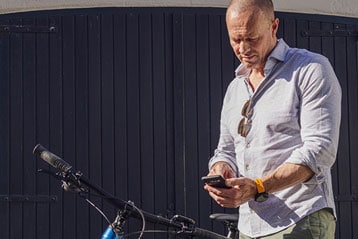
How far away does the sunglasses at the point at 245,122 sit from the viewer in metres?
2.99

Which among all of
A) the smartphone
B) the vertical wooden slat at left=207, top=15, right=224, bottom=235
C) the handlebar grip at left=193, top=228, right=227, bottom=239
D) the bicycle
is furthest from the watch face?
the vertical wooden slat at left=207, top=15, right=224, bottom=235

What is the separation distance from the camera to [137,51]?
5.49 metres

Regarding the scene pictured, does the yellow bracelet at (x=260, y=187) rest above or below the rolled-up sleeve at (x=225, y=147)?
below

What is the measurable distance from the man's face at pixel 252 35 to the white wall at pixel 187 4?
254cm

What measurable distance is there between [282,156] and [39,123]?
290 centimetres

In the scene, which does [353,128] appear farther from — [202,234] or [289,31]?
[202,234]

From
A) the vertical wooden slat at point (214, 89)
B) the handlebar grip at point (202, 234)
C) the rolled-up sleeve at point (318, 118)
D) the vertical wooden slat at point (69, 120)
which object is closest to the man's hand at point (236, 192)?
the rolled-up sleeve at point (318, 118)

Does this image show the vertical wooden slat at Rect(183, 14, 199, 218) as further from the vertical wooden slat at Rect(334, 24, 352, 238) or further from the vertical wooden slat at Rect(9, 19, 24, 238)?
the vertical wooden slat at Rect(9, 19, 24, 238)

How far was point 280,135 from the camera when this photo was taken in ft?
9.47

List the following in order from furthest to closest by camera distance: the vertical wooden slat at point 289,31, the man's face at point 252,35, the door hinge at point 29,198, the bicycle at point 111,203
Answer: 1. the vertical wooden slat at point 289,31
2. the door hinge at point 29,198
3. the bicycle at point 111,203
4. the man's face at point 252,35

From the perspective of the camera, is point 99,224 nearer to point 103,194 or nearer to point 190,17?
point 190,17

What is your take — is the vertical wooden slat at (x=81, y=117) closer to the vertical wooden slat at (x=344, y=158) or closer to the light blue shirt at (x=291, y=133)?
the vertical wooden slat at (x=344, y=158)

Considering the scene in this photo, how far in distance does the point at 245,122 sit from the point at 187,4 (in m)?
2.61

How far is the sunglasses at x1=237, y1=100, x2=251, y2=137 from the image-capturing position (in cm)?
299
